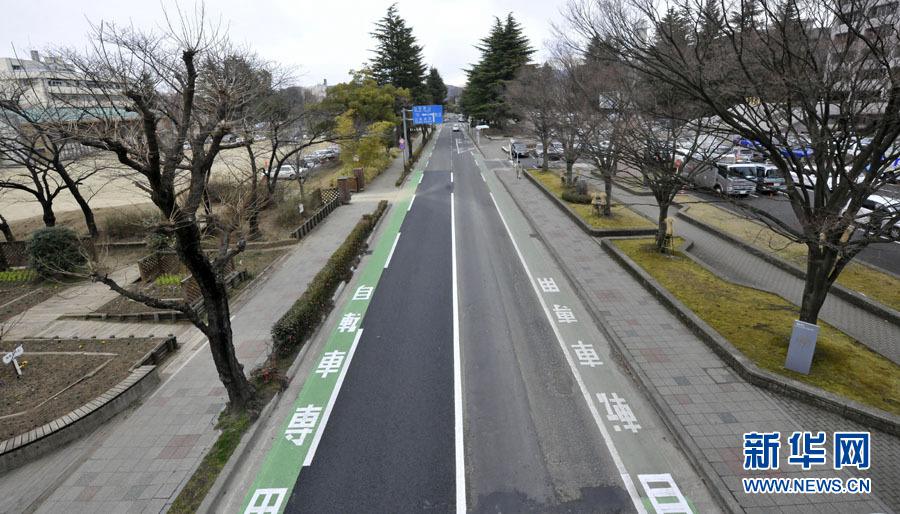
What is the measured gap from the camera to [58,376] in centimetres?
930

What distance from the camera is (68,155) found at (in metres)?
19.9

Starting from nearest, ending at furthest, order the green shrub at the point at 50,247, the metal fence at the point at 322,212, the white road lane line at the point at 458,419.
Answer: the white road lane line at the point at 458,419
the green shrub at the point at 50,247
the metal fence at the point at 322,212

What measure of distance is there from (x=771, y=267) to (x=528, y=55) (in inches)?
1884

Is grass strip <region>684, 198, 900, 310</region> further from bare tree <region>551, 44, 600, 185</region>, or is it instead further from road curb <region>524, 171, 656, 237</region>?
bare tree <region>551, 44, 600, 185</region>

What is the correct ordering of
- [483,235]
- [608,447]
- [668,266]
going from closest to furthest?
[608,447] < [668,266] < [483,235]

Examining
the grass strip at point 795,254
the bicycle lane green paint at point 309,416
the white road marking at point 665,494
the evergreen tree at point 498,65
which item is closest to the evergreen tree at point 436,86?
the evergreen tree at point 498,65

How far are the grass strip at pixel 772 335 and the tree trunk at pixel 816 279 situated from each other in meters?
0.87

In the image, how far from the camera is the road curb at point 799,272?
10.2 metres

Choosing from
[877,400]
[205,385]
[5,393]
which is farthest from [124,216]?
[877,400]

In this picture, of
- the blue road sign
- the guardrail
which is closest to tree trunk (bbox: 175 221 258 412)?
the guardrail

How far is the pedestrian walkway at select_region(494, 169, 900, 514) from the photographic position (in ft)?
19.1

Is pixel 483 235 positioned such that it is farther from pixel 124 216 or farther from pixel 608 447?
pixel 124 216

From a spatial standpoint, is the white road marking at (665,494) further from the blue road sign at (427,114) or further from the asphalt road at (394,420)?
the blue road sign at (427,114)

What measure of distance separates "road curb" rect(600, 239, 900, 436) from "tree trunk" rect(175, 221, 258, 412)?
8.67 metres
